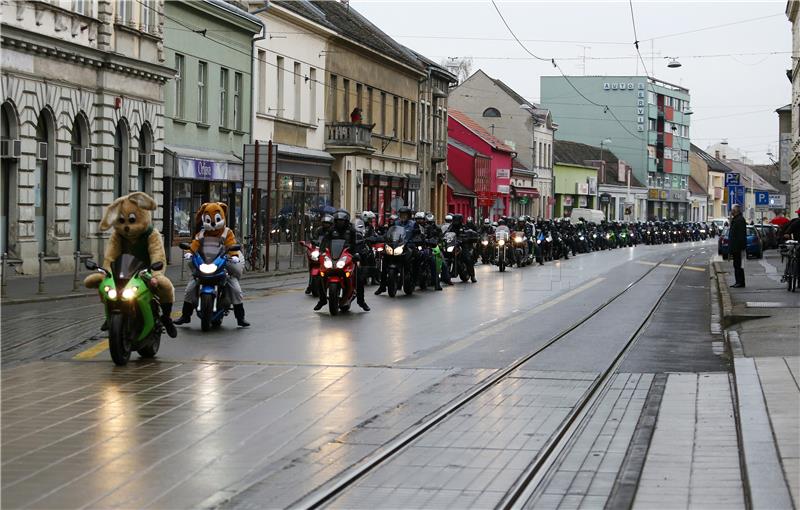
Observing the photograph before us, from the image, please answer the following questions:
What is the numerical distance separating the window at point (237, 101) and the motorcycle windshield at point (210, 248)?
28608 millimetres

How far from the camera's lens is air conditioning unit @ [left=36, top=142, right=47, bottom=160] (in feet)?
104

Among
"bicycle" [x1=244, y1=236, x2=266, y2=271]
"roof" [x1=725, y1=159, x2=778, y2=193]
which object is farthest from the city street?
"roof" [x1=725, y1=159, x2=778, y2=193]

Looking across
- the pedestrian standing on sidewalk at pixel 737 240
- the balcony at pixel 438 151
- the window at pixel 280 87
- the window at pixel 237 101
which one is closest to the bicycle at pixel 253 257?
the window at pixel 237 101

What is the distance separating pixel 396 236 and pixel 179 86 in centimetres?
1626

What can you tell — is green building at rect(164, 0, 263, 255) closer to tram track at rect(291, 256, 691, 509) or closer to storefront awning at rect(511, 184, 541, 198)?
tram track at rect(291, 256, 691, 509)

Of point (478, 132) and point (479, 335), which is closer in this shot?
point (479, 335)

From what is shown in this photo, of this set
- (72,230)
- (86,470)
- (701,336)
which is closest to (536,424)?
(86,470)

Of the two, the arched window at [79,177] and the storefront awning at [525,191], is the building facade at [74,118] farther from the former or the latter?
the storefront awning at [525,191]

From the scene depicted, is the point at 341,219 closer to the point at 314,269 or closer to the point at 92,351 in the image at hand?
the point at 314,269

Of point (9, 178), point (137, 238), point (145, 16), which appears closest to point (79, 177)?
point (9, 178)

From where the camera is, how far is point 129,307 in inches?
556

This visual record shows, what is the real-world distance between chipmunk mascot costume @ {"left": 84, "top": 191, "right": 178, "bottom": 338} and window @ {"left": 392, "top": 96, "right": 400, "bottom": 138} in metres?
52.6

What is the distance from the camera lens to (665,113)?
144 metres

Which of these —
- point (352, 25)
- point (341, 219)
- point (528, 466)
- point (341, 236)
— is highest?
point (352, 25)
